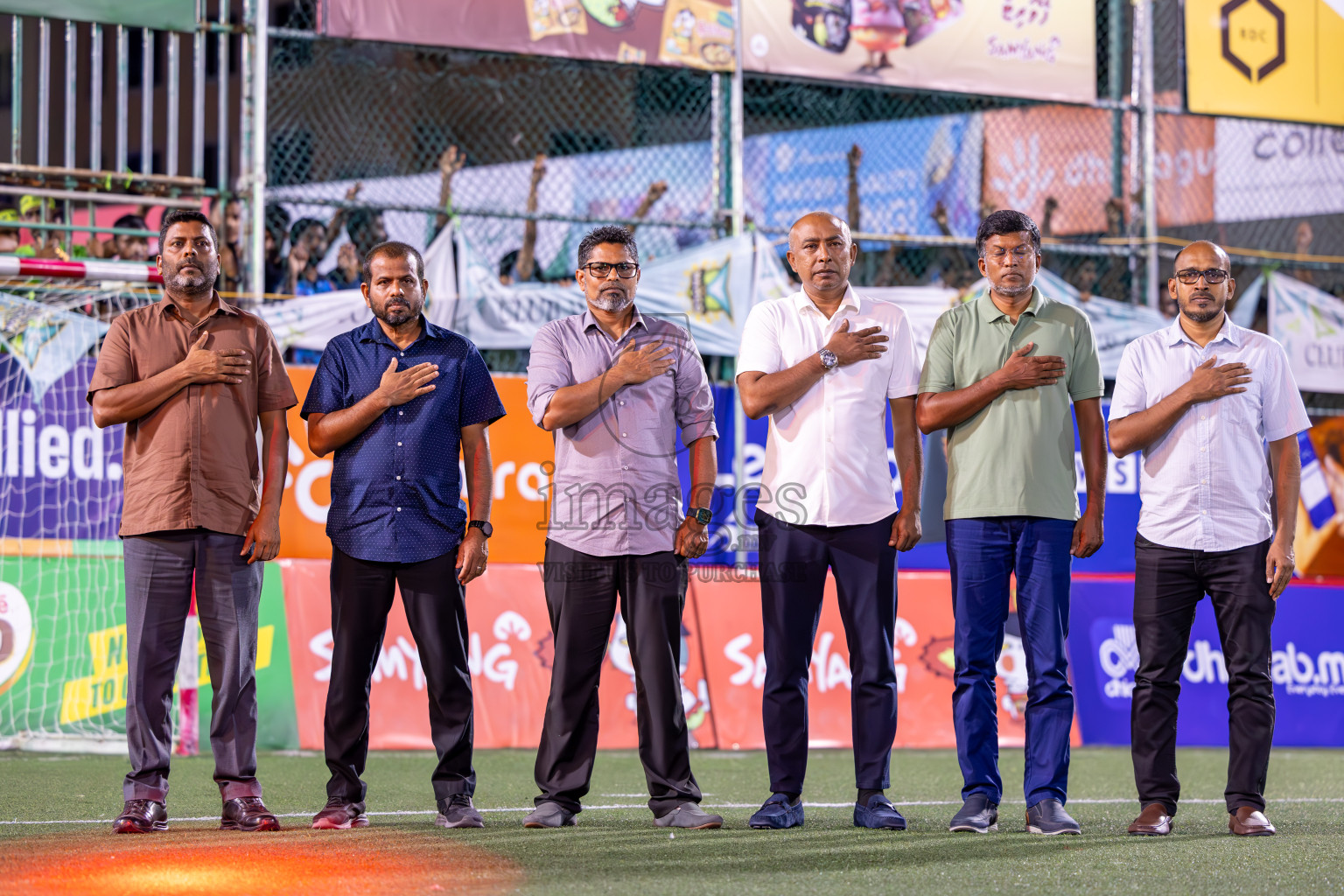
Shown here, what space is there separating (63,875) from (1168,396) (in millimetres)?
3945

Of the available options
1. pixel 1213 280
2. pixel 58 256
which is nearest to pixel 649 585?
pixel 1213 280

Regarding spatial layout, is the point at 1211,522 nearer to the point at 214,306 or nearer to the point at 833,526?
the point at 833,526

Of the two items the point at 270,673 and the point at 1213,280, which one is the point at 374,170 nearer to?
the point at 270,673

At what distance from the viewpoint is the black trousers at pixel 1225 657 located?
511cm

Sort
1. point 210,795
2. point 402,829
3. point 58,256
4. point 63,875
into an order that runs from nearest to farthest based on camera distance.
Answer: point 63,875 → point 402,829 → point 210,795 → point 58,256

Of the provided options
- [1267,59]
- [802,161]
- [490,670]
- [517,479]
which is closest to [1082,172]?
[1267,59]

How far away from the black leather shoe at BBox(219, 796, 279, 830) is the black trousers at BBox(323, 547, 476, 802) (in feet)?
0.85

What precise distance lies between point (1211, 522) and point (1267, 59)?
810 cm

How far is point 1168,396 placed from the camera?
5.20 meters

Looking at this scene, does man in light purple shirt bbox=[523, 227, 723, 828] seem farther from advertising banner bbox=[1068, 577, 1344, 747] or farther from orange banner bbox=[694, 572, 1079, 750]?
advertising banner bbox=[1068, 577, 1344, 747]

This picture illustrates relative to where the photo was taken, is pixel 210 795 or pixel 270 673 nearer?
pixel 210 795

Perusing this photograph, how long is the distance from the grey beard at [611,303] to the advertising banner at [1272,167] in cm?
933

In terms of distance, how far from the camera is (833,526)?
518cm

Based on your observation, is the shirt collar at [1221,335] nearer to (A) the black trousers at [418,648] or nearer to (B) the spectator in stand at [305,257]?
(A) the black trousers at [418,648]
